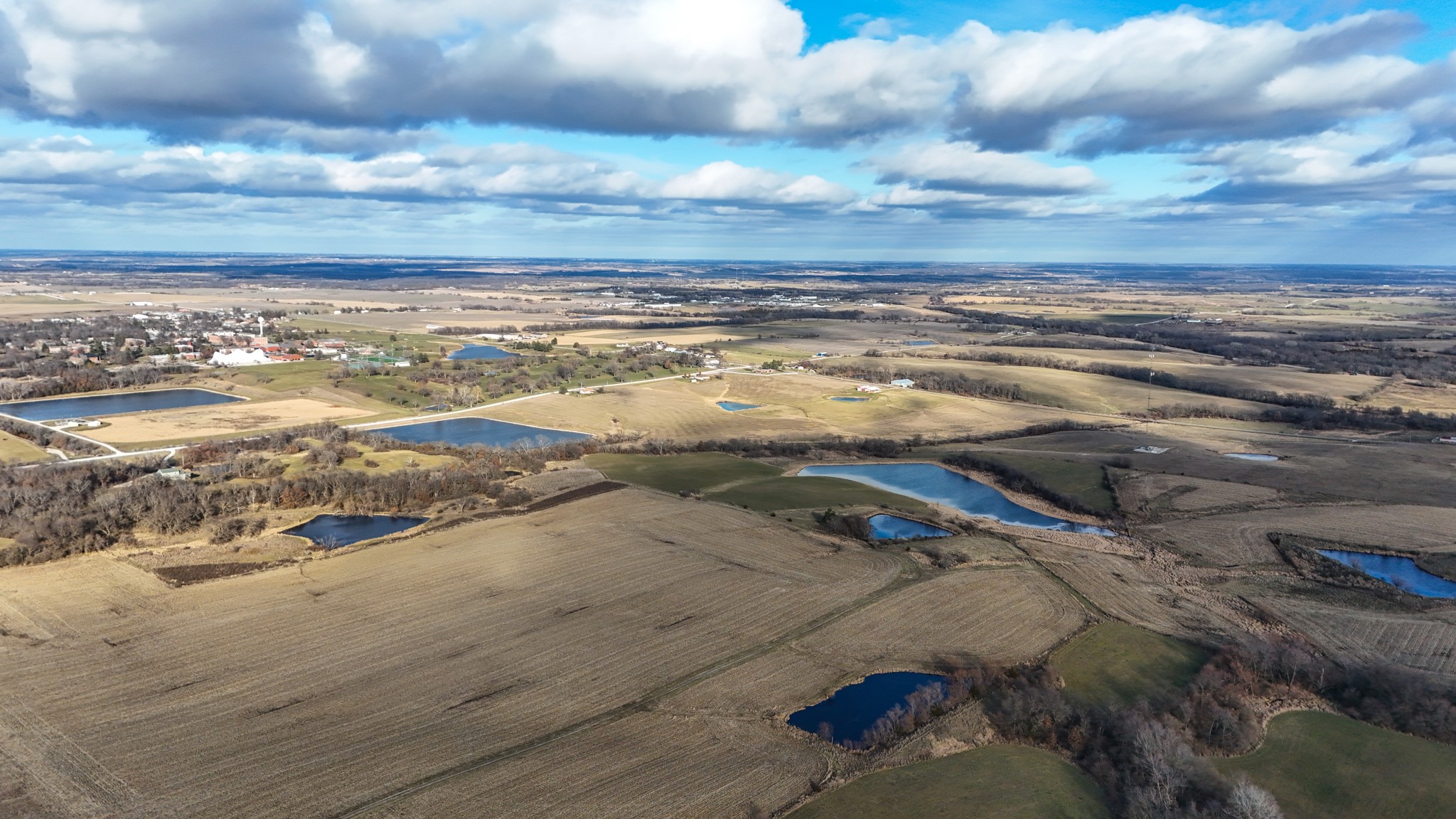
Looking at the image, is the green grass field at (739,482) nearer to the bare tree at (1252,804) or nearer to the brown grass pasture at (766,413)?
the brown grass pasture at (766,413)

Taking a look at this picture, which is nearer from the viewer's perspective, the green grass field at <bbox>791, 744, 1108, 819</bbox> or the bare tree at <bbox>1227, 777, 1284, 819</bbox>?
the bare tree at <bbox>1227, 777, 1284, 819</bbox>

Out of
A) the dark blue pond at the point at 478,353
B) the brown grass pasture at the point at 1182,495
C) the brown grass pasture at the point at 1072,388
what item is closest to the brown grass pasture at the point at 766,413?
the brown grass pasture at the point at 1072,388

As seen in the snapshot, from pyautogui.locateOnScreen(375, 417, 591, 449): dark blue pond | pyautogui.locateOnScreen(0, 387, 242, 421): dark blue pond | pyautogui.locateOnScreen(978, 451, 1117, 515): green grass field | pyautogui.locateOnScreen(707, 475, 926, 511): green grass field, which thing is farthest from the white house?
pyautogui.locateOnScreen(978, 451, 1117, 515): green grass field

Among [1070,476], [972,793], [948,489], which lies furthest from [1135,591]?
[1070,476]

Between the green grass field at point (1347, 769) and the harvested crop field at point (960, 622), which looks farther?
the harvested crop field at point (960, 622)

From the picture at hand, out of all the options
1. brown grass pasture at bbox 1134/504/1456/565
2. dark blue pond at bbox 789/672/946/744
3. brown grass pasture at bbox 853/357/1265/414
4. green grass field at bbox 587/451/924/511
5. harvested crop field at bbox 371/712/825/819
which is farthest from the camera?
brown grass pasture at bbox 853/357/1265/414

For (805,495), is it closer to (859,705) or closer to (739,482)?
(739,482)

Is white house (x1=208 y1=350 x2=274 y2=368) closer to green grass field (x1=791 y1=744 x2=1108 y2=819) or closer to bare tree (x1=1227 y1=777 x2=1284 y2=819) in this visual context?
green grass field (x1=791 y1=744 x2=1108 y2=819)
